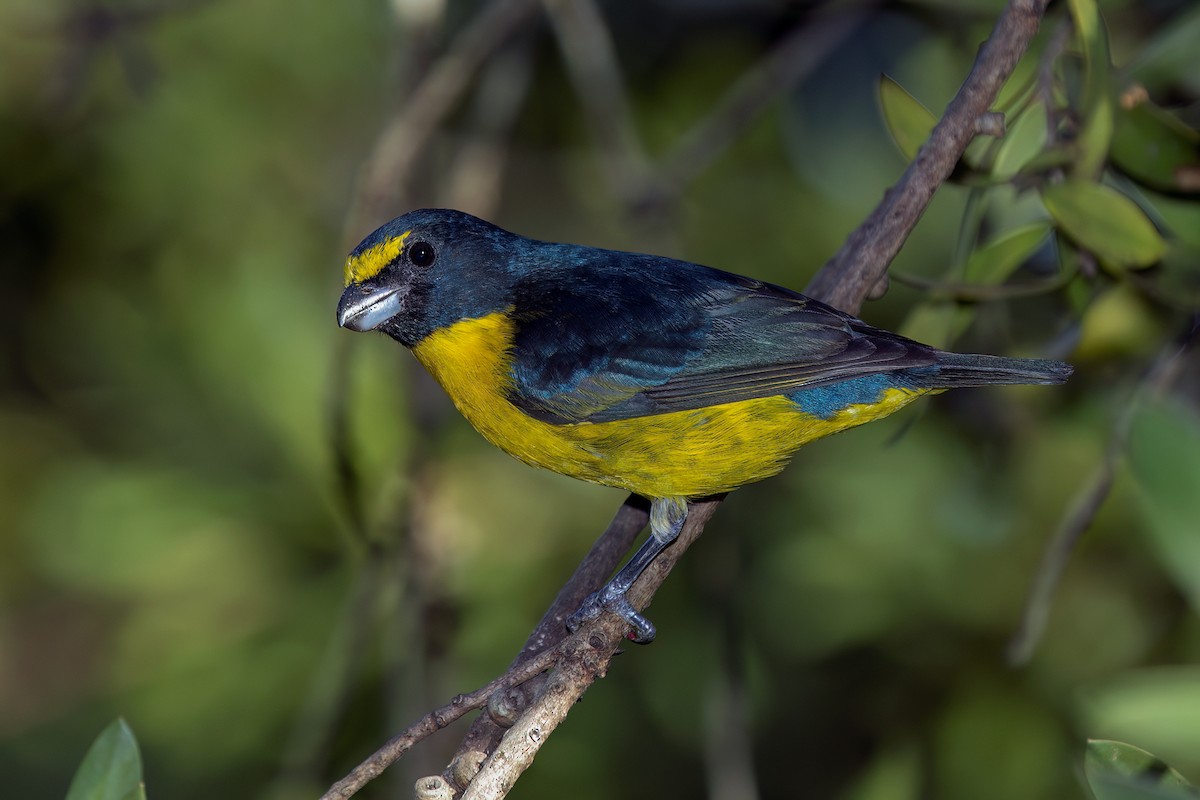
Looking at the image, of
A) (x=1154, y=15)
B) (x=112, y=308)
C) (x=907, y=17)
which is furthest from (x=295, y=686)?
(x=1154, y=15)

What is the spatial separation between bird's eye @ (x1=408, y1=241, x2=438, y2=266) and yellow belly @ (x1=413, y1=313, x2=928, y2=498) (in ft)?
1.29

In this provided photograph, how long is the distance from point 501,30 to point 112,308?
2.24m

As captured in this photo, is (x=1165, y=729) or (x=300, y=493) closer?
(x=1165, y=729)

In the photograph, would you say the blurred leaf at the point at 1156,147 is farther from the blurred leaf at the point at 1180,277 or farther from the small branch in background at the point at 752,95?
the small branch in background at the point at 752,95

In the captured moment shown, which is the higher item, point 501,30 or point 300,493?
point 501,30

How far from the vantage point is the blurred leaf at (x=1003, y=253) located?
3.09 metres

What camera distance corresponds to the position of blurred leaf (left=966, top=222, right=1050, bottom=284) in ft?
10.2

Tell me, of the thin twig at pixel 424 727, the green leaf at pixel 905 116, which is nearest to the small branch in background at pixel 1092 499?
the green leaf at pixel 905 116

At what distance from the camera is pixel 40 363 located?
17.6 ft

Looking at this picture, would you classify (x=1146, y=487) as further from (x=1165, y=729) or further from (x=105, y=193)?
(x=105, y=193)

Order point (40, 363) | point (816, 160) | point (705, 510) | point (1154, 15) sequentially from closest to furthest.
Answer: point (705, 510) → point (1154, 15) → point (816, 160) → point (40, 363)

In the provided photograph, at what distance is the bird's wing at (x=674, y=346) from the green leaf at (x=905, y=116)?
0.52 meters

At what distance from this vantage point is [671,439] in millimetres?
3094

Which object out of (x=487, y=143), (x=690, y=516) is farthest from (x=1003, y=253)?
(x=487, y=143)
